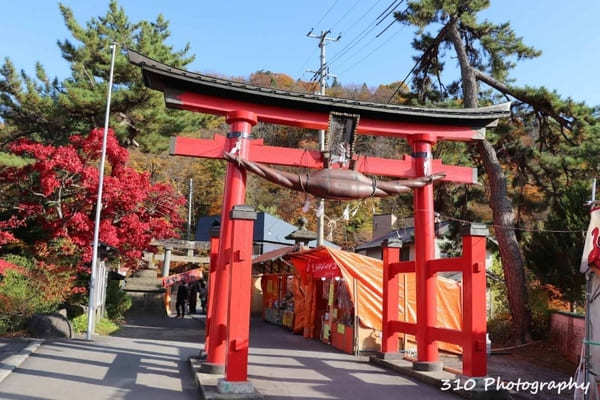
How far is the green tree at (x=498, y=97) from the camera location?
1454 centimetres

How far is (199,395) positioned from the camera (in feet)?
25.6

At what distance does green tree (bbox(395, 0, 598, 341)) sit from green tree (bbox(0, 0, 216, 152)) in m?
10.4

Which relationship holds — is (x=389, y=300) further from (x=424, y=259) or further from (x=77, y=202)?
(x=77, y=202)

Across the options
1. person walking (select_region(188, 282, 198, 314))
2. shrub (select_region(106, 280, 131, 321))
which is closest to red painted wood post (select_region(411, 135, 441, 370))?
shrub (select_region(106, 280, 131, 321))

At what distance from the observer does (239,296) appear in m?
7.73

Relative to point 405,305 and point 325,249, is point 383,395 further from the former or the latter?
point 325,249

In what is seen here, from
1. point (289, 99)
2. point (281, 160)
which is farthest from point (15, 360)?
point (289, 99)

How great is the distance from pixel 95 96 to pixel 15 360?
38.1 ft

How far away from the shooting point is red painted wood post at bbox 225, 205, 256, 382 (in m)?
7.48

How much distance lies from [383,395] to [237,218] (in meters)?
3.85

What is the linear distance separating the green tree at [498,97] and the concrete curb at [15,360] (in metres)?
12.9

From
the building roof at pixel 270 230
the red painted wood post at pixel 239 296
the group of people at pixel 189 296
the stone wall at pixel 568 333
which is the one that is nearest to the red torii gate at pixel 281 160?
the red painted wood post at pixel 239 296

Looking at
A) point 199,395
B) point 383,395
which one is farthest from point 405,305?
point 199,395

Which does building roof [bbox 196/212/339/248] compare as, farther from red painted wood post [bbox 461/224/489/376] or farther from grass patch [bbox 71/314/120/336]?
red painted wood post [bbox 461/224/489/376]
